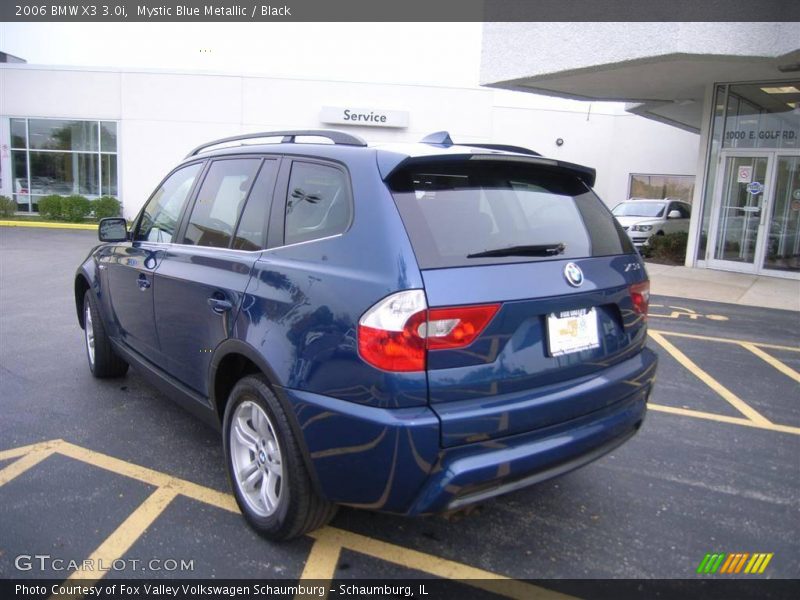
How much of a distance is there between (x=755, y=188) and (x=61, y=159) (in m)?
21.5

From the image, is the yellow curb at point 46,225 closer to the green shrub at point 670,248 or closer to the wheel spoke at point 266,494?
the green shrub at point 670,248

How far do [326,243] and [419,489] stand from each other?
1.05 m

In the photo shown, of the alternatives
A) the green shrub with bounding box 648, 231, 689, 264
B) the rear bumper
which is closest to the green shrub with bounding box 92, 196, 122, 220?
the green shrub with bounding box 648, 231, 689, 264

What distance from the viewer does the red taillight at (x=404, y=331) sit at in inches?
87.7

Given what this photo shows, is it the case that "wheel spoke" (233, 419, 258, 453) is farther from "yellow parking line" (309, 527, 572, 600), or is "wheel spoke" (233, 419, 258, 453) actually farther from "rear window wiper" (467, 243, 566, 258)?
"rear window wiper" (467, 243, 566, 258)

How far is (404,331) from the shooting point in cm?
222

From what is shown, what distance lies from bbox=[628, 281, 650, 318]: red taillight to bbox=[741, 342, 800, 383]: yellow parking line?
11.2 ft

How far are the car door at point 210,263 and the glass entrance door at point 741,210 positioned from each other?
12.3 m

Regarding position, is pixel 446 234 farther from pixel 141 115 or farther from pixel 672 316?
pixel 141 115

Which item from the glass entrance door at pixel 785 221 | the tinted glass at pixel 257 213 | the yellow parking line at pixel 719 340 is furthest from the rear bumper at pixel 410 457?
the glass entrance door at pixel 785 221

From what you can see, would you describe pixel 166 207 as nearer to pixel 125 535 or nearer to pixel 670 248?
pixel 125 535

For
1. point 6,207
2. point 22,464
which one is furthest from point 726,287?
point 6,207

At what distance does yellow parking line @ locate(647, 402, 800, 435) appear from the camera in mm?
4367

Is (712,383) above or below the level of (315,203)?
below
